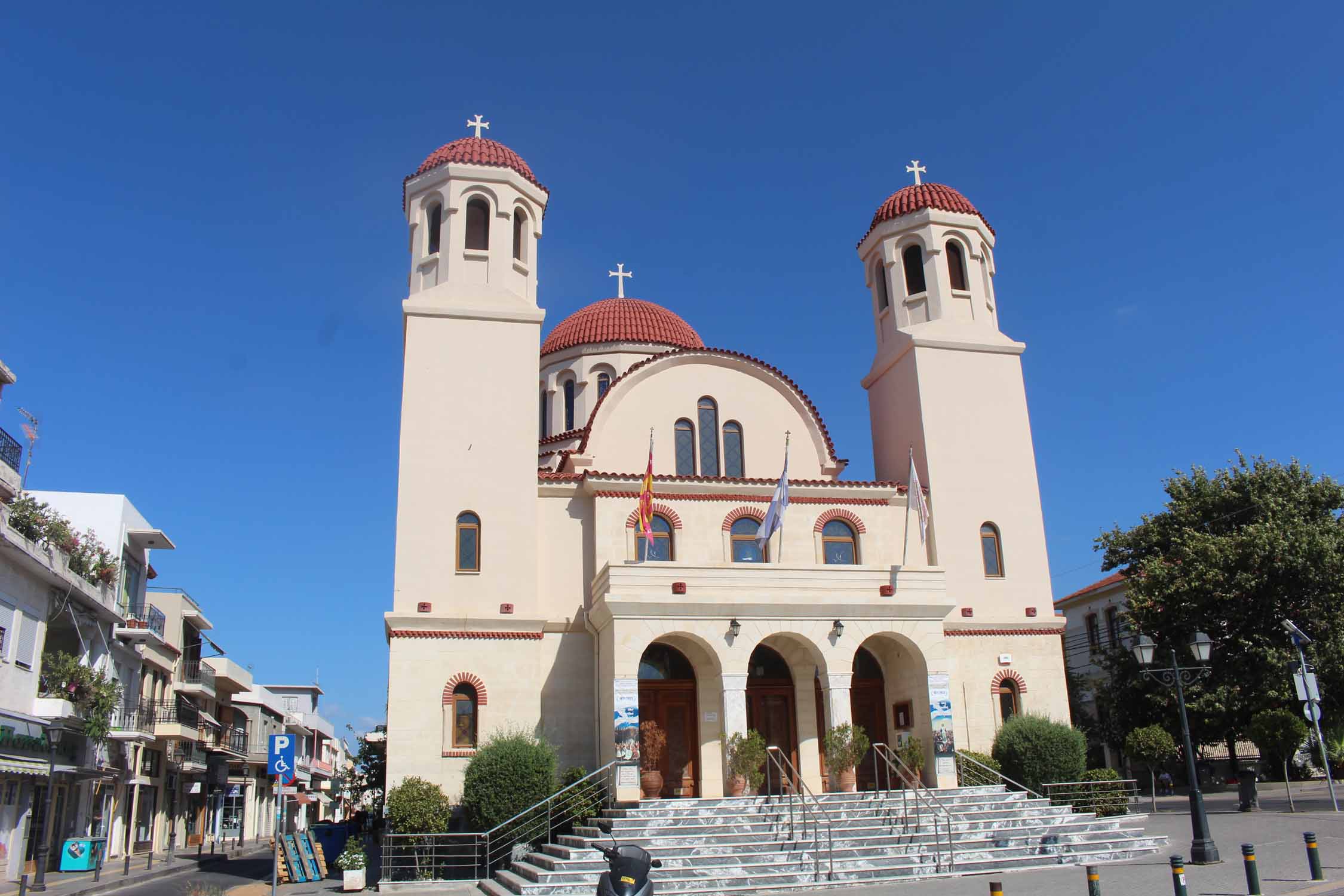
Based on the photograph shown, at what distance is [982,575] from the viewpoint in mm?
24859

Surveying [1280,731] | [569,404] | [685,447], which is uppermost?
[569,404]

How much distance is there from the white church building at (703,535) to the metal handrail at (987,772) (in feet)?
2.49

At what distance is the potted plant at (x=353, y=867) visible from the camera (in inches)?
757

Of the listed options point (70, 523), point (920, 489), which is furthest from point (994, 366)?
point (70, 523)

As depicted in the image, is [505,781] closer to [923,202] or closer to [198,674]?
[923,202]

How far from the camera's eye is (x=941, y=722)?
2112 centimetres

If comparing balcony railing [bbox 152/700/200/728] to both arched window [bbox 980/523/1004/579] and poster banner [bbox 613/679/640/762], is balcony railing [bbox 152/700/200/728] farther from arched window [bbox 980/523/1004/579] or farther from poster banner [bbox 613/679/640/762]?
arched window [bbox 980/523/1004/579]

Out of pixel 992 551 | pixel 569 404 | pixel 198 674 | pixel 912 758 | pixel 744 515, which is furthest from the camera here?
pixel 198 674

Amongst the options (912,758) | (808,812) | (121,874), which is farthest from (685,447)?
(121,874)

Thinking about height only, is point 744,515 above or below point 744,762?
above

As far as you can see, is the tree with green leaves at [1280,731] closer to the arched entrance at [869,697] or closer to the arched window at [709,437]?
the arched entrance at [869,697]

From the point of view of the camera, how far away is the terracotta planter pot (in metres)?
20.9

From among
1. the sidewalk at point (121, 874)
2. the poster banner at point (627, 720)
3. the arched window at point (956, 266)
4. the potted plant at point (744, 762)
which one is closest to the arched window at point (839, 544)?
the potted plant at point (744, 762)

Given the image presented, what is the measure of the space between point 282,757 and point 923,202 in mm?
21215
